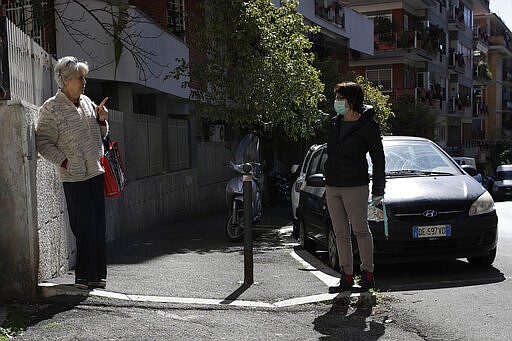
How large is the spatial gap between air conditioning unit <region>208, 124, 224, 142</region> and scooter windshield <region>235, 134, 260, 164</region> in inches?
367

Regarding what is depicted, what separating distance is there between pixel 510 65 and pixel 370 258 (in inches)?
2956

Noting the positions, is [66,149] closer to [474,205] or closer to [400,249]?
[400,249]

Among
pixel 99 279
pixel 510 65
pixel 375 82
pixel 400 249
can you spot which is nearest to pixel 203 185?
pixel 400 249

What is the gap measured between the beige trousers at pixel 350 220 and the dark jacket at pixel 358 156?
Result: 9 cm

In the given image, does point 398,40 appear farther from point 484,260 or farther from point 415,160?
point 484,260

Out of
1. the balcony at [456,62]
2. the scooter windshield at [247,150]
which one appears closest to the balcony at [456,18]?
the balcony at [456,62]

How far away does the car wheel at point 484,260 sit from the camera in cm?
822

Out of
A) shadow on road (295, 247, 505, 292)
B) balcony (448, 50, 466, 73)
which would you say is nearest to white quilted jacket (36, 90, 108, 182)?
shadow on road (295, 247, 505, 292)

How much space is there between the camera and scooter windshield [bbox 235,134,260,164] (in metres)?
12.0

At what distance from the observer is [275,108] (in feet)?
46.6

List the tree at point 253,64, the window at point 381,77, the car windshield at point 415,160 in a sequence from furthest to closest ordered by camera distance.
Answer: the window at point 381,77 → the tree at point 253,64 → the car windshield at point 415,160

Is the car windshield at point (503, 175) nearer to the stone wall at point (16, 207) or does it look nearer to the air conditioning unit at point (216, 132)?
the air conditioning unit at point (216, 132)

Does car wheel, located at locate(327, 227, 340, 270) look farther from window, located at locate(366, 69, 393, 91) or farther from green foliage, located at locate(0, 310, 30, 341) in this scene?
window, located at locate(366, 69, 393, 91)

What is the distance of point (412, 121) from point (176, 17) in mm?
20856
